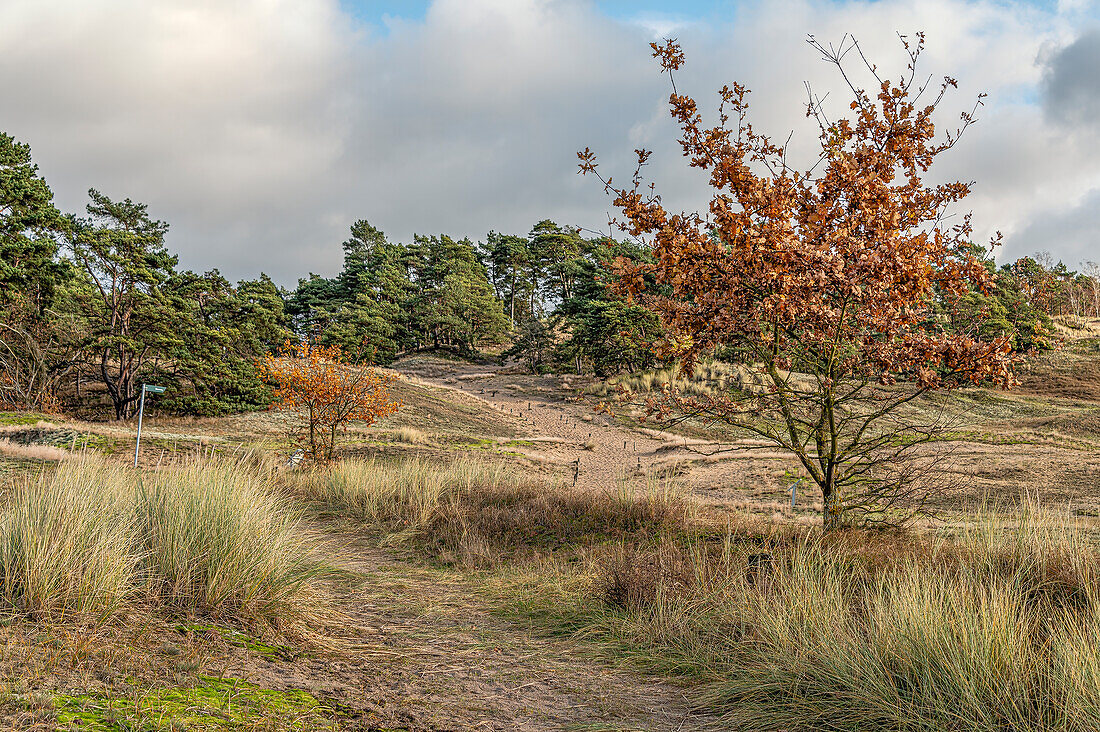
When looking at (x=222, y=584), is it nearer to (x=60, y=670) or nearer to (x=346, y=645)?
(x=346, y=645)

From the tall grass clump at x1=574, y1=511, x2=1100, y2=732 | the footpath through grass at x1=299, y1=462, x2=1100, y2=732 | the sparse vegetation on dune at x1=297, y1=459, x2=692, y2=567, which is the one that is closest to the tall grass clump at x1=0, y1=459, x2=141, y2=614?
the footpath through grass at x1=299, y1=462, x2=1100, y2=732

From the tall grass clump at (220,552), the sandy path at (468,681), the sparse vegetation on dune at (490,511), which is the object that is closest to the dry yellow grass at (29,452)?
the sparse vegetation on dune at (490,511)

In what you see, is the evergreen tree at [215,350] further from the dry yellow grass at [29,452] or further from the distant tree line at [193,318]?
the dry yellow grass at [29,452]

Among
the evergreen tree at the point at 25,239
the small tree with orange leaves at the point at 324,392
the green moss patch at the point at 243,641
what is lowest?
the green moss patch at the point at 243,641

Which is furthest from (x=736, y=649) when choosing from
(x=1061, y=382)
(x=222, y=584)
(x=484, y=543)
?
(x=1061, y=382)

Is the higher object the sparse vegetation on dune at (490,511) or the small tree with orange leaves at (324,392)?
the small tree with orange leaves at (324,392)

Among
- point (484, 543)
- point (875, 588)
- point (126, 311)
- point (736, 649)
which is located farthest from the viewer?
point (126, 311)

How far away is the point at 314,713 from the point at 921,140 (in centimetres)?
583

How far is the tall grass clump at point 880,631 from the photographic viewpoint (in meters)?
2.98

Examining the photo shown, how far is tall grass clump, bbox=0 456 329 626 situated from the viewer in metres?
3.49

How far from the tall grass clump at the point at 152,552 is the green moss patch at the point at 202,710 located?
41.1 inches

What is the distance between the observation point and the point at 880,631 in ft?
11.7

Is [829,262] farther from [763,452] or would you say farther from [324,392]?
[763,452]

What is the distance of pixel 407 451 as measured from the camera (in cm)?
2095
